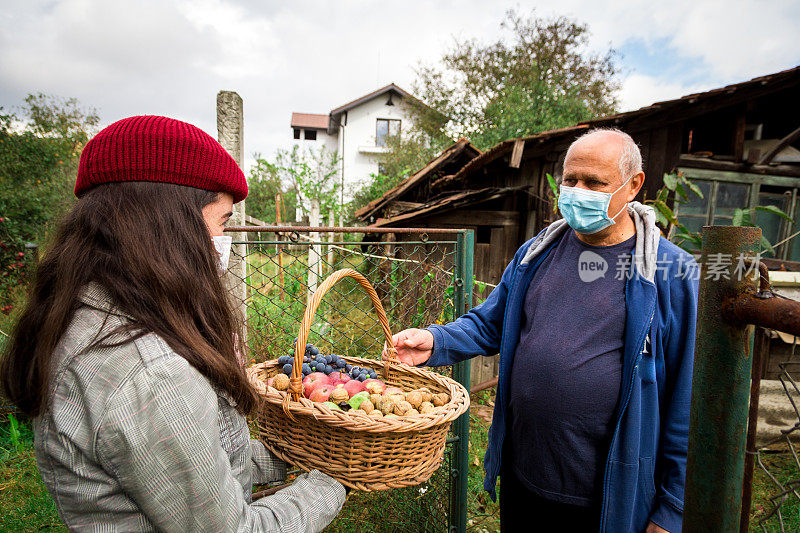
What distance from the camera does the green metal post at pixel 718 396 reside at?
65 centimetres

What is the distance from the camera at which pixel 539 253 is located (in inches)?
77.2

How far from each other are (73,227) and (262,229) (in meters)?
0.84

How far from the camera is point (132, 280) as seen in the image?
0.93 metres

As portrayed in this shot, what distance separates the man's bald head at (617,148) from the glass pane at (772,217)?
4.82 meters

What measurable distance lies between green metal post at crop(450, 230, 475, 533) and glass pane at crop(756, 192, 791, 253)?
5.03 meters

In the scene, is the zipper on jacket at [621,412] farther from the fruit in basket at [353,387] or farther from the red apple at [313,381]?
the red apple at [313,381]

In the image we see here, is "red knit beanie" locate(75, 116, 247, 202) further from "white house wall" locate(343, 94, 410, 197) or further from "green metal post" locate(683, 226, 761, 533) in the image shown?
"white house wall" locate(343, 94, 410, 197)

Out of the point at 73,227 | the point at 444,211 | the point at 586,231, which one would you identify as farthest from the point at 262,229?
A: the point at 444,211

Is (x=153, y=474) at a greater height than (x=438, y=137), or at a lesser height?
lesser

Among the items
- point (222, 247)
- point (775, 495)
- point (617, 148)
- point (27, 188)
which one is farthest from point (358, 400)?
point (27, 188)

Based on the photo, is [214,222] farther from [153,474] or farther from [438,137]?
[438,137]

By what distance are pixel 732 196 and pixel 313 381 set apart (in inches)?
231

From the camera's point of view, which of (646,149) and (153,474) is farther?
(646,149)

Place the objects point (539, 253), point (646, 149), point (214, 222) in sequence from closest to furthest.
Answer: point (214, 222) → point (539, 253) → point (646, 149)
